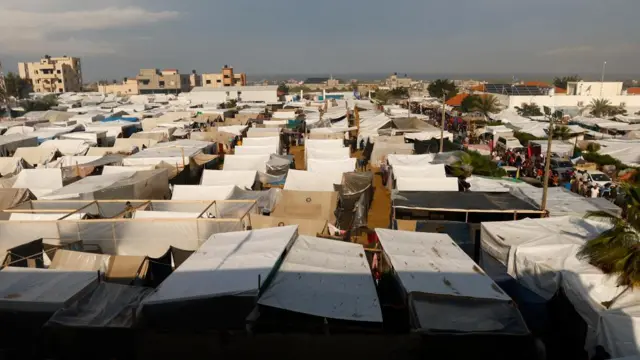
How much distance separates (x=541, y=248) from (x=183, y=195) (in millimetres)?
8829

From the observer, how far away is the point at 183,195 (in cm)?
1199

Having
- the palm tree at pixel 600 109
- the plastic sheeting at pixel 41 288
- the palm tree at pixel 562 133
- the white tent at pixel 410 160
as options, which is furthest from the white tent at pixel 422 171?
the palm tree at pixel 600 109

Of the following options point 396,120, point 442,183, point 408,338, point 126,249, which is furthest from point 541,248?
point 396,120

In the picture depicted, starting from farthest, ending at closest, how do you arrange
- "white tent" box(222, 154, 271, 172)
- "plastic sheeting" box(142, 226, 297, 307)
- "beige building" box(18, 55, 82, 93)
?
1. "beige building" box(18, 55, 82, 93)
2. "white tent" box(222, 154, 271, 172)
3. "plastic sheeting" box(142, 226, 297, 307)

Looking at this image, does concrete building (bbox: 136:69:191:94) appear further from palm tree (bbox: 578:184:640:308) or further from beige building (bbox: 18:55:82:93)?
palm tree (bbox: 578:184:640:308)

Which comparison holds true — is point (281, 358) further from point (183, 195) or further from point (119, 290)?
point (183, 195)

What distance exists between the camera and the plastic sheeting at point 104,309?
5.21 m

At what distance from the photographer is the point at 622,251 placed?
19.5ft

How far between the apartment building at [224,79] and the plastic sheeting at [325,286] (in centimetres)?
9255

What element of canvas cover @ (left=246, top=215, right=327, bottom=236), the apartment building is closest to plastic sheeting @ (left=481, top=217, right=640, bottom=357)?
canvas cover @ (left=246, top=215, right=327, bottom=236)

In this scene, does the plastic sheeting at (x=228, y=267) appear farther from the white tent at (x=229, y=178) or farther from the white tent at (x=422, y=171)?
the white tent at (x=422, y=171)

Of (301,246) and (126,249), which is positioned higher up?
(301,246)

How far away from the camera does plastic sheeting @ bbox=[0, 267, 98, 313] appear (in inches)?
225

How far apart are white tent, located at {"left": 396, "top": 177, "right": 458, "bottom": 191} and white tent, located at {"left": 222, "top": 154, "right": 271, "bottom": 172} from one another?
5724 mm
